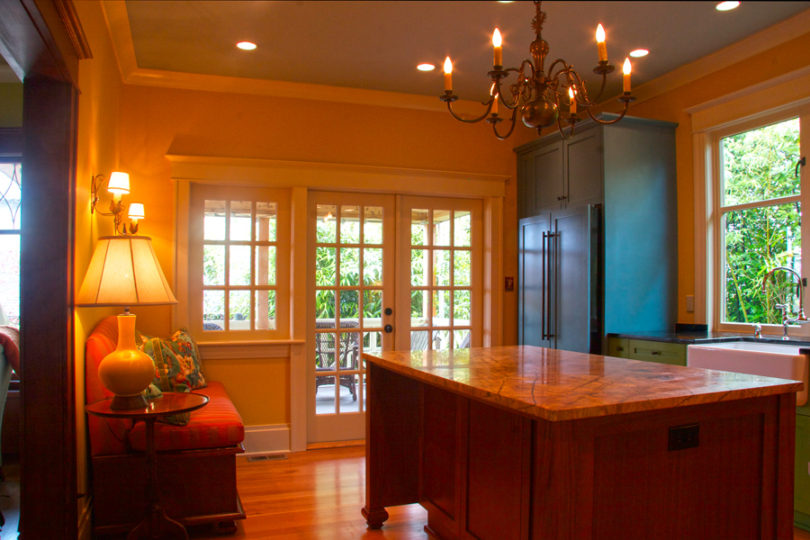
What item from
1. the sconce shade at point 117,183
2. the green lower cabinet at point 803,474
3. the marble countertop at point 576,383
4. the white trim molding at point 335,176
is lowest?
the green lower cabinet at point 803,474

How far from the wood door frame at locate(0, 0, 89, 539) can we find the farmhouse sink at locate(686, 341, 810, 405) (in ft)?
9.25

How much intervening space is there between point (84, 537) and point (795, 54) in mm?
4120

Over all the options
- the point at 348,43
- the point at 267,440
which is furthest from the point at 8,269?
the point at 348,43

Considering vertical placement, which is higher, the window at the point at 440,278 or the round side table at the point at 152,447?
the window at the point at 440,278

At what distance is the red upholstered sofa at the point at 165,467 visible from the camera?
2.48 metres

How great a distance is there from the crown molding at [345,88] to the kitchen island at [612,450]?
212cm

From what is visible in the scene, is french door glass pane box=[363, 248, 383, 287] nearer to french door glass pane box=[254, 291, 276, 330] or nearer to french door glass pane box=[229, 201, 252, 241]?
french door glass pane box=[254, 291, 276, 330]

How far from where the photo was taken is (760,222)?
3.27 metres

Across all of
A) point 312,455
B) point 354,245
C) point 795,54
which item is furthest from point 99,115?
point 795,54

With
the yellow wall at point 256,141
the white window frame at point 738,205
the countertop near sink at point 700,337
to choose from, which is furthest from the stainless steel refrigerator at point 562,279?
the yellow wall at point 256,141

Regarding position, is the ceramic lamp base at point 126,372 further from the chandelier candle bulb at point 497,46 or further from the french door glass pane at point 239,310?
the chandelier candle bulb at point 497,46

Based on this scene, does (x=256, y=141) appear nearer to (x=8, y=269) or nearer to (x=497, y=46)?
(x=8, y=269)

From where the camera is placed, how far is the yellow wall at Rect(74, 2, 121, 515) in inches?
91.8

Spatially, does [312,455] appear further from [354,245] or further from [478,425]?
[478,425]
